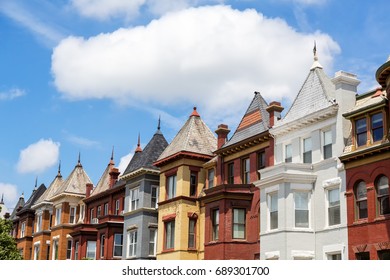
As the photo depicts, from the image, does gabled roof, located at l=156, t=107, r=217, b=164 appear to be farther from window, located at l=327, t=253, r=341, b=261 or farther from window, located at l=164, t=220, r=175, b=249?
window, located at l=327, t=253, r=341, b=261

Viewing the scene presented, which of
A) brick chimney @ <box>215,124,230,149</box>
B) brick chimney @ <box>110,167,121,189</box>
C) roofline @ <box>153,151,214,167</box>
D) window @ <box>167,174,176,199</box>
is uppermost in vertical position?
brick chimney @ <box>215,124,230,149</box>

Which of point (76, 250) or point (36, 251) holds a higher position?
point (36, 251)

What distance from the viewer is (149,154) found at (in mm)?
50438

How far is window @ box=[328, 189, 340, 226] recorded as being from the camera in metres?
32.5

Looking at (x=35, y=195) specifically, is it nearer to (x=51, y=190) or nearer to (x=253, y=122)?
(x=51, y=190)

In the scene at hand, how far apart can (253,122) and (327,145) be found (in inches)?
317

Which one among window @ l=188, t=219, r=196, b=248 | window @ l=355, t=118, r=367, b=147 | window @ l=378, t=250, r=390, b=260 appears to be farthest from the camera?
window @ l=188, t=219, r=196, b=248

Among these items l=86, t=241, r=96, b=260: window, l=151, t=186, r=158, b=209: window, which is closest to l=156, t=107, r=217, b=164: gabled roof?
l=151, t=186, r=158, b=209: window

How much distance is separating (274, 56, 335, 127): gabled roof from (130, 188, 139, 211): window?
1626 centimetres

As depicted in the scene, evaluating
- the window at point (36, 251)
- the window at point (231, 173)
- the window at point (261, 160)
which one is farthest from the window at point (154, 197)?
the window at point (36, 251)

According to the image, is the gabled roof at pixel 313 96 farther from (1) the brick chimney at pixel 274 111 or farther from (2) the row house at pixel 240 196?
(2) the row house at pixel 240 196

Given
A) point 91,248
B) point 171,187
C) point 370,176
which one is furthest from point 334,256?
point 91,248

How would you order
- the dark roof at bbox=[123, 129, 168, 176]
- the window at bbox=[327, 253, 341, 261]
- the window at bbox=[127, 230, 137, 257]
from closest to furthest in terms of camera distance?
1. the window at bbox=[327, 253, 341, 261]
2. the window at bbox=[127, 230, 137, 257]
3. the dark roof at bbox=[123, 129, 168, 176]

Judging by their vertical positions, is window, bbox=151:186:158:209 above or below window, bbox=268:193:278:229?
above
